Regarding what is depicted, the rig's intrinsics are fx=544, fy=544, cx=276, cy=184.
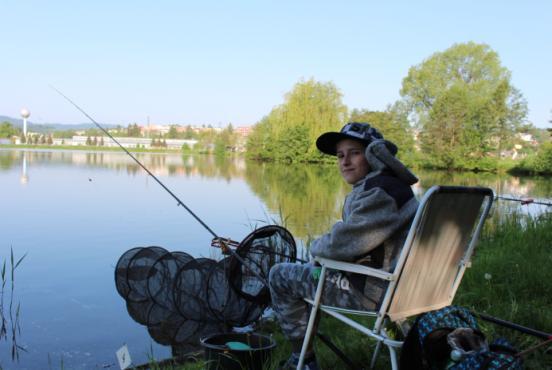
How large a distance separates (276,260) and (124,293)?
73.0 inches

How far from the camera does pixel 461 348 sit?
2.10 m

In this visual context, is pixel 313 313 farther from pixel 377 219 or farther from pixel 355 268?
pixel 377 219

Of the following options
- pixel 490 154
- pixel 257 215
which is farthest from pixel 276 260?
pixel 490 154

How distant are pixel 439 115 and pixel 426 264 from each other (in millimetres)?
48647

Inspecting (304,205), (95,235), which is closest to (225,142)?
(304,205)

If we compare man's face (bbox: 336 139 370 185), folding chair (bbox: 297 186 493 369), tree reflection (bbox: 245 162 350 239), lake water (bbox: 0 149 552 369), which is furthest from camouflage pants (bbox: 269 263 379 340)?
tree reflection (bbox: 245 162 350 239)

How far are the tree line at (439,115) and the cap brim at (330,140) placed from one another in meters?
46.1

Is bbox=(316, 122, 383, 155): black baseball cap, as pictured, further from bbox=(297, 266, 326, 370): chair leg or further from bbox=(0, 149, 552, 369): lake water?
bbox=(0, 149, 552, 369): lake water

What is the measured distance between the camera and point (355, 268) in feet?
7.55

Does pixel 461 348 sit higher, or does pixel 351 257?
pixel 351 257

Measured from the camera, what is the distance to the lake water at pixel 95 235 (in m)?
5.05

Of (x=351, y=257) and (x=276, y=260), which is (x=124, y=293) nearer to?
(x=276, y=260)

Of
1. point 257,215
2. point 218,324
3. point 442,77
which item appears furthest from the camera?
point 442,77

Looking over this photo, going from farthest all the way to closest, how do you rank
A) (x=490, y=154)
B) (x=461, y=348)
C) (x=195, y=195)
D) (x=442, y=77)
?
(x=442, y=77), (x=490, y=154), (x=195, y=195), (x=461, y=348)
